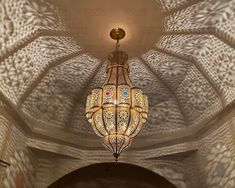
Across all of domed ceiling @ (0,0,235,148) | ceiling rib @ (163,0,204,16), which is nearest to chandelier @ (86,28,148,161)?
domed ceiling @ (0,0,235,148)

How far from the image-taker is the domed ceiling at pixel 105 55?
3.41m

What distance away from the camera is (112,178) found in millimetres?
4652

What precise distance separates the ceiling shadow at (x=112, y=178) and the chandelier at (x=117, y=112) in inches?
61.5

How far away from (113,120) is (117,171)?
6.10 feet

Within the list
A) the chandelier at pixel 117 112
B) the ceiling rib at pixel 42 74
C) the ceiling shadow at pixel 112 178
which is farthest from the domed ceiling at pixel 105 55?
the chandelier at pixel 117 112

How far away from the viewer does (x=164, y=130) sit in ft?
15.7

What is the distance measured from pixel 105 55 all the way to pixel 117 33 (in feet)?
1.59

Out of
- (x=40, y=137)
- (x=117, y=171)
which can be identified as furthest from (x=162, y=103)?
(x=40, y=137)

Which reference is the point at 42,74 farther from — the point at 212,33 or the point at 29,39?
the point at 212,33

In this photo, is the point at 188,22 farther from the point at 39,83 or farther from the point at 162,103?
the point at 39,83

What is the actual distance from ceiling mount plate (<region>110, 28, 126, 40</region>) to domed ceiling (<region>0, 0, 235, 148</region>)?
0.21 feet

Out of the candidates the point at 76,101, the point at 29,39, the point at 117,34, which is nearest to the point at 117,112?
the point at 117,34

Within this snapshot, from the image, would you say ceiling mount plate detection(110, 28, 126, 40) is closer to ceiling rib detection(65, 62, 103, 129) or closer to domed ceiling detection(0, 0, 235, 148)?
domed ceiling detection(0, 0, 235, 148)

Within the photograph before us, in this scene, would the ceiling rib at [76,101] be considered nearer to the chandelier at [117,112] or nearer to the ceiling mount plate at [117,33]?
the ceiling mount plate at [117,33]
